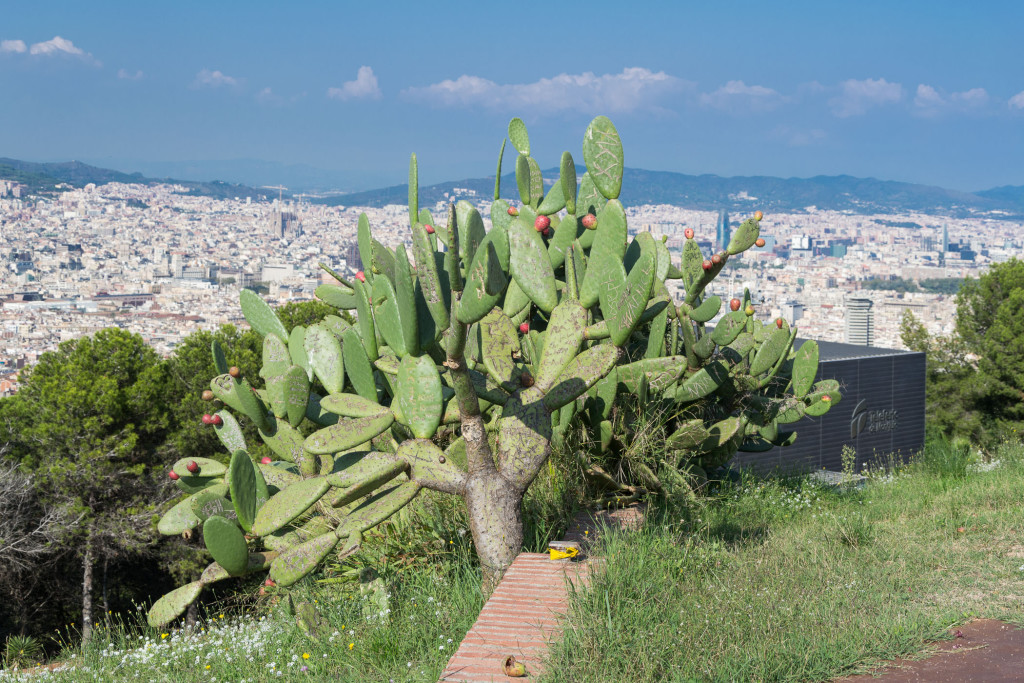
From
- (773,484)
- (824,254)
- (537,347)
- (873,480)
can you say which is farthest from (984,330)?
(824,254)

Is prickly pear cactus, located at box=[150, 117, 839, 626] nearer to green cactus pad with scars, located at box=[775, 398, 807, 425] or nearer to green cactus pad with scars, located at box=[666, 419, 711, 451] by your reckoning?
green cactus pad with scars, located at box=[666, 419, 711, 451]

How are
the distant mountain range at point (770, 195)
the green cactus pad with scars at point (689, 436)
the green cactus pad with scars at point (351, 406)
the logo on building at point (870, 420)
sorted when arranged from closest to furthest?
the green cactus pad with scars at point (351, 406)
the green cactus pad with scars at point (689, 436)
the logo on building at point (870, 420)
the distant mountain range at point (770, 195)

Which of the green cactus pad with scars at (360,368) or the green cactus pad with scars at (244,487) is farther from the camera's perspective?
the green cactus pad with scars at (360,368)

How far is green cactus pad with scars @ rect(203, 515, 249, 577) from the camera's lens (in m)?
3.18

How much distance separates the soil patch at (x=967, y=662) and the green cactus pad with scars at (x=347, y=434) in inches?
70.1

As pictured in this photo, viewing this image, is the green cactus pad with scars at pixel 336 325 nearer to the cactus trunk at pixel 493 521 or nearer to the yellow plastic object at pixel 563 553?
the cactus trunk at pixel 493 521

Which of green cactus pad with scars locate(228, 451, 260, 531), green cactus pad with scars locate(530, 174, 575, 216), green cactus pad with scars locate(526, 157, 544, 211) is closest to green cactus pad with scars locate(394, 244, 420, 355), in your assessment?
green cactus pad with scars locate(228, 451, 260, 531)

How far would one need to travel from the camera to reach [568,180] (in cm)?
459

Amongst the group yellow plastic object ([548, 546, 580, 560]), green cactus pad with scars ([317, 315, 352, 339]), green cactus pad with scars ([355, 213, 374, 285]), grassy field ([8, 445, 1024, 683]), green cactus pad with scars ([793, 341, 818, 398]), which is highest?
green cactus pad with scars ([355, 213, 374, 285])

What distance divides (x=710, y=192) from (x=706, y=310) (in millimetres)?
84332

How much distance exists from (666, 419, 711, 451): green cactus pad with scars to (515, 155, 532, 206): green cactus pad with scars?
65.4 inches

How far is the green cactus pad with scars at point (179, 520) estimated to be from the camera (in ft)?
12.2

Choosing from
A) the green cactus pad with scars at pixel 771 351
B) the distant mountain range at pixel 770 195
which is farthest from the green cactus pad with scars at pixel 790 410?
the distant mountain range at pixel 770 195

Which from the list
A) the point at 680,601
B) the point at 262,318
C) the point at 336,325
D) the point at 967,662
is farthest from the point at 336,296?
the point at 967,662
